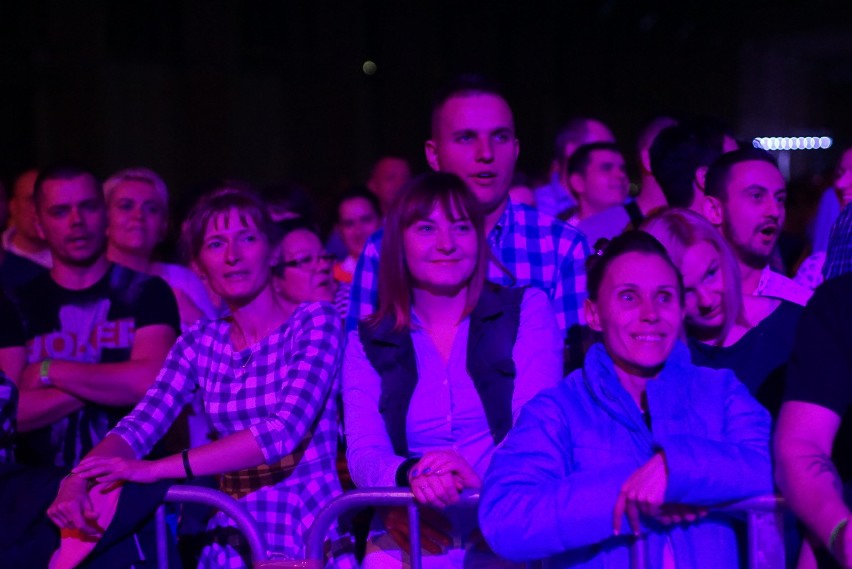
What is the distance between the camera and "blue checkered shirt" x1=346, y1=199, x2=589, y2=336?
13.3ft

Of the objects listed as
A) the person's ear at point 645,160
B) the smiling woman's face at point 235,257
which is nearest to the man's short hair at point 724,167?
the person's ear at point 645,160

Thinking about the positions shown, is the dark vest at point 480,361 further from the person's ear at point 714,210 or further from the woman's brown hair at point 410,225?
the person's ear at point 714,210

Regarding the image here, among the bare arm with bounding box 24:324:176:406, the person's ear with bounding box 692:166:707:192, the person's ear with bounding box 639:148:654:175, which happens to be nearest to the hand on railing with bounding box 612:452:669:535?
the bare arm with bounding box 24:324:176:406

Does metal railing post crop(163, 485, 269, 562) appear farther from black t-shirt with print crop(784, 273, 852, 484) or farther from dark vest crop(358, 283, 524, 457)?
black t-shirt with print crop(784, 273, 852, 484)

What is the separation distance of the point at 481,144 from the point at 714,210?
940 millimetres

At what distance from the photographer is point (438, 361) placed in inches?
137

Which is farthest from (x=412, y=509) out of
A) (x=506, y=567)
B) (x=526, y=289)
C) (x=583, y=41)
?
(x=583, y=41)

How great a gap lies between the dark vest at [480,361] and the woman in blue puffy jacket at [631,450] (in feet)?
1.17

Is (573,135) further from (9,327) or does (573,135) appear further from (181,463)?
(181,463)

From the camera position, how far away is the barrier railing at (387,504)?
280cm

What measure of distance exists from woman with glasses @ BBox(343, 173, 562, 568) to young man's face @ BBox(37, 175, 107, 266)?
1464mm

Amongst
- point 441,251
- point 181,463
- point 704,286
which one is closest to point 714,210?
point 704,286

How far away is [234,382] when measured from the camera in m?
3.71

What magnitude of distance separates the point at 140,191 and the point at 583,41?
2364 centimetres
